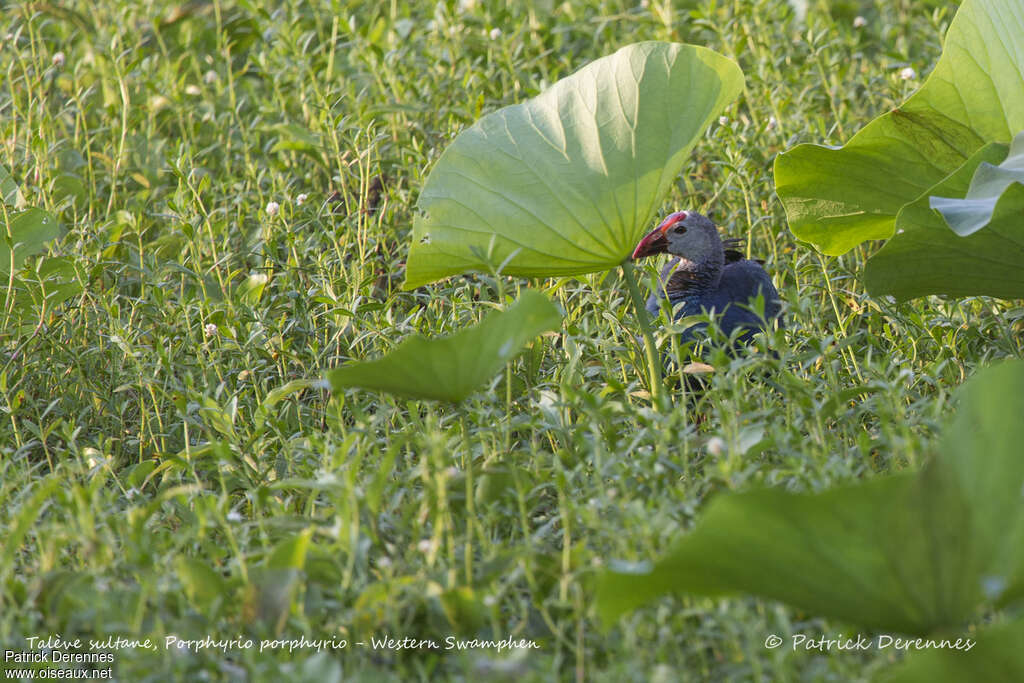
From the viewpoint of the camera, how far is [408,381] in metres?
1.95

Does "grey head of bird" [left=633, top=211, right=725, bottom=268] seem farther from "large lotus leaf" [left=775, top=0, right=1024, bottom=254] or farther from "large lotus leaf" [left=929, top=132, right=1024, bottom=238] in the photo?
"large lotus leaf" [left=929, top=132, right=1024, bottom=238]

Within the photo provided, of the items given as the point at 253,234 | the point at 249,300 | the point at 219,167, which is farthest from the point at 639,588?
the point at 219,167

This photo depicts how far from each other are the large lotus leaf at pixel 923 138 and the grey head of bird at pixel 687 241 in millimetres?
311

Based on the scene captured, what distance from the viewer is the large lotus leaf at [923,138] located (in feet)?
8.79

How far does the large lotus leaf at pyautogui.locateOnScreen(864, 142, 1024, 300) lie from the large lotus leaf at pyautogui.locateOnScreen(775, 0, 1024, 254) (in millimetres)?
226

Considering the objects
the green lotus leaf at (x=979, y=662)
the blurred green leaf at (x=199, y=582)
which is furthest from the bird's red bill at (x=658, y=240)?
the green lotus leaf at (x=979, y=662)

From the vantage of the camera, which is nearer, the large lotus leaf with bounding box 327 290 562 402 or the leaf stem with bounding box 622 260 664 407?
the large lotus leaf with bounding box 327 290 562 402

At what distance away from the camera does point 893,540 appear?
1.41 meters

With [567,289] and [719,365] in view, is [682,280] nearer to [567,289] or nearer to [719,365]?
[567,289]

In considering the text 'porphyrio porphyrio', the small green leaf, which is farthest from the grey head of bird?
the small green leaf

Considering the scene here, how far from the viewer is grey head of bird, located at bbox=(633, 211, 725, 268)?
304cm

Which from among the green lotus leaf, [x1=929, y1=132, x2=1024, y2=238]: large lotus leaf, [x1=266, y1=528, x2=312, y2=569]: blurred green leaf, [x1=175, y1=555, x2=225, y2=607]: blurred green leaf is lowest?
[x1=175, y1=555, x2=225, y2=607]: blurred green leaf

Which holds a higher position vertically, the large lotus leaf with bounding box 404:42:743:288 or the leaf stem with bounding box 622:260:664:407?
the large lotus leaf with bounding box 404:42:743:288

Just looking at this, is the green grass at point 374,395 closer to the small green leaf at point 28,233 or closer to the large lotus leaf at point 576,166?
the small green leaf at point 28,233
